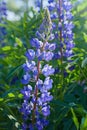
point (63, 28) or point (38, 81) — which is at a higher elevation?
point (63, 28)

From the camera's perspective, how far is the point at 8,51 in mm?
3492

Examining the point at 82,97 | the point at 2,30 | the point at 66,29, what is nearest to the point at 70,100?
the point at 82,97

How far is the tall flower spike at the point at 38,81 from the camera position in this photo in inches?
106

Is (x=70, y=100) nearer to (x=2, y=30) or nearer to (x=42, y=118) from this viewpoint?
(x=42, y=118)

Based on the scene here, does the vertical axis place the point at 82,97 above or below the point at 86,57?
below

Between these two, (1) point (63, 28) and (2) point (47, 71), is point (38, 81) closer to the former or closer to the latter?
(2) point (47, 71)

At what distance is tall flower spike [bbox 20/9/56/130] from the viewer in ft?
8.80

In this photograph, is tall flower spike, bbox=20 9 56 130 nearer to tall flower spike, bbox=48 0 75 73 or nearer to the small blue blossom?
the small blue blossom

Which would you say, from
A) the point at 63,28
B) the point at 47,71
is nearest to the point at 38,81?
the point at 47,71

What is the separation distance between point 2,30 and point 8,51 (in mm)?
1631

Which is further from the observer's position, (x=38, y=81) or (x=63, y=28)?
(x=63, y=28)

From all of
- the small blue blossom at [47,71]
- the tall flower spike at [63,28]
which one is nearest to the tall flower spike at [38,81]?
the small blue blossom at [47,71]

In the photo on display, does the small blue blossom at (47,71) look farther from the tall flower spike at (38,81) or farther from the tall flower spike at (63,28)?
the tall flower spike at (63,28)

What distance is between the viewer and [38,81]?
8.84 ft
